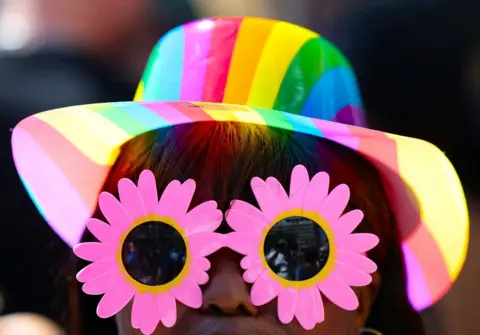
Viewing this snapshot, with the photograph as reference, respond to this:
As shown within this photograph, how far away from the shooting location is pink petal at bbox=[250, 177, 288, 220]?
53 centimetres

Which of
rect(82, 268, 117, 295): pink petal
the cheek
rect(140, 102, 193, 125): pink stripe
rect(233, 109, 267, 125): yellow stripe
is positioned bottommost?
the cheek

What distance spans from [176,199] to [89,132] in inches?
3.5

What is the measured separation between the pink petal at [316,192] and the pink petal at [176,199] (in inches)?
3.5

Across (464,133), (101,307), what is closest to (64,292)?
(101,307)

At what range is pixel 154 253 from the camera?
536 mm

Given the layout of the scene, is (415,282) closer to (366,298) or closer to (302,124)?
(366,298)

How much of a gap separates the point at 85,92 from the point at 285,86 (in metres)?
0.22

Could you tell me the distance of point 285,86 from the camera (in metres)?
0.59

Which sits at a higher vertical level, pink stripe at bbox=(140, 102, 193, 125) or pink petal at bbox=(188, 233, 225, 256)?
pink stripe at bbox=(140, 102, 193, 125)

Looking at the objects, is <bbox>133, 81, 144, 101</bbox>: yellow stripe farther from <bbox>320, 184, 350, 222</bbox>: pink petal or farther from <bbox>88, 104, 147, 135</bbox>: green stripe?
<bbox>320, 184, 350, 222</bbox>: pink petal

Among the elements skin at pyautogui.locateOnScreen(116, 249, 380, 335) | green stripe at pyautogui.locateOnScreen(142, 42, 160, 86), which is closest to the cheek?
skin at pyautogui.locateOnScreen(116, 249, 380, 335)

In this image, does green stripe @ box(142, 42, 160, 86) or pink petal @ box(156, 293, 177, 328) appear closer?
pink petal @ box(156, 293, 177, 328)

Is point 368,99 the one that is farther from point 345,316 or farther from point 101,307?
point 101,307

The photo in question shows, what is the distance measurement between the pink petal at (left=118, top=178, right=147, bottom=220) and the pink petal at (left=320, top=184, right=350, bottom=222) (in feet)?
0.45
